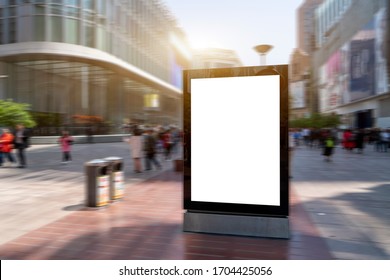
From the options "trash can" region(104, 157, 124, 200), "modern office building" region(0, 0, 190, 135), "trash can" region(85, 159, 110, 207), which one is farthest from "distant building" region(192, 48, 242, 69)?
"trash can" region(85, 159, 110, 207)

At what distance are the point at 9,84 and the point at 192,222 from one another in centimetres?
3270

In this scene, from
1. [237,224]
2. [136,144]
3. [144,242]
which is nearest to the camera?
[144,242]

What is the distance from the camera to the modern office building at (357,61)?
39438mm

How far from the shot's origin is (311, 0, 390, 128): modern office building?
129 ft

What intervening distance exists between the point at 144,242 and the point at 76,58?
102ft

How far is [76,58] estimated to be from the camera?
3219 cm

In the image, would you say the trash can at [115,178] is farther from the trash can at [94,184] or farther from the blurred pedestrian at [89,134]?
the blurred pedestrian at [89,134]

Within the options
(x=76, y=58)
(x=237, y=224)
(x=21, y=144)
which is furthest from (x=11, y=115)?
(x=237, y=224)

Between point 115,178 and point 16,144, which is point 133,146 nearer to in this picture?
point 115,178

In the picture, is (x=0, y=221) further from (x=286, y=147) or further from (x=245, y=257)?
(x=286, y=147)

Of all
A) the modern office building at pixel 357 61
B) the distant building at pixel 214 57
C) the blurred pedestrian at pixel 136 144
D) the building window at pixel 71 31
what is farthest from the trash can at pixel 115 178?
the distant building at pixel 214 57

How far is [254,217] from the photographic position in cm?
474

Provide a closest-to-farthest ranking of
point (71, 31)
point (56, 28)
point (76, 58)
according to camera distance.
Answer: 1. point (56, 28)
2. point (71, 31)
3. point (76, 58)

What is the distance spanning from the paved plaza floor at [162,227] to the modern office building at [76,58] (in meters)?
23.8
